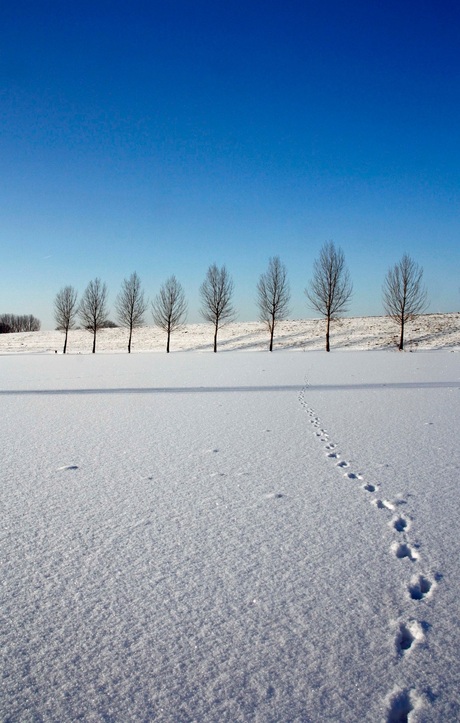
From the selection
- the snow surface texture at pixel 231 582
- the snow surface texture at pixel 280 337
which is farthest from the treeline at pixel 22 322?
the snow surface texture at pixel 231 582

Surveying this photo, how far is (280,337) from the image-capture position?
4306 cm

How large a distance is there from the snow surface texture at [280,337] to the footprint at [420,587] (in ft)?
116

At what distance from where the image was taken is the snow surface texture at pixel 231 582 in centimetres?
158

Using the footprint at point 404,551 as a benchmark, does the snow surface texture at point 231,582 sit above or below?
below

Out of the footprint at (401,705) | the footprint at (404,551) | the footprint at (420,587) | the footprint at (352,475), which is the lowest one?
the footprint at (401,705)

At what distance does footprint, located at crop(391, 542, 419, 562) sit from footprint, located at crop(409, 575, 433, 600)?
0.64 feet

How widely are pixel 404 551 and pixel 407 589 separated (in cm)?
43

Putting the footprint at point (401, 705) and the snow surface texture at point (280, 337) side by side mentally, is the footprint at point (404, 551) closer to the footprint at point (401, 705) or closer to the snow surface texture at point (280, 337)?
the footprint at point (401, 705)

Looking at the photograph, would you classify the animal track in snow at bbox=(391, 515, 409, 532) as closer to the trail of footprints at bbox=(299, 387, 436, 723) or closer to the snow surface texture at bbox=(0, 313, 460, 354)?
the trail of footprints at bbox=(299, 387, 436, 723)

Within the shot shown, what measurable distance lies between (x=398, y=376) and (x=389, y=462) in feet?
35.0

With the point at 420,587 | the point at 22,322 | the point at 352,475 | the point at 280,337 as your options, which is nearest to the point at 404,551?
the point at 420,587

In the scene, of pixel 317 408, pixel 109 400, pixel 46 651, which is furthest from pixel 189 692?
pixel 109 400

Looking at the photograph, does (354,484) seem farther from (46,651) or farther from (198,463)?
(46,651)

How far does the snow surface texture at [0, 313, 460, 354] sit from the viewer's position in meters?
38.1
